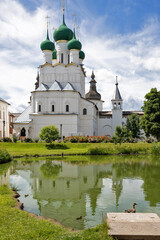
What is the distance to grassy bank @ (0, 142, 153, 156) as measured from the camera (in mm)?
24188

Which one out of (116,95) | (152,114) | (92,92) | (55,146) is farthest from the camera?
(92,92)

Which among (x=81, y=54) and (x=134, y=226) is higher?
(x=81, y=54)

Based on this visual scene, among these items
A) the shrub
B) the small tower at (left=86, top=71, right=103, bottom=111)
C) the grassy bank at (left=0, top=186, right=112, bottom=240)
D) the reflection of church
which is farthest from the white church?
the grassy bank at (left=0, top=186, right=112, bottom=240)

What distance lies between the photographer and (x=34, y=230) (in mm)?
5105

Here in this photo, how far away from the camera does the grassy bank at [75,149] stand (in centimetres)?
2419

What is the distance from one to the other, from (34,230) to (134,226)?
2134 millimetres

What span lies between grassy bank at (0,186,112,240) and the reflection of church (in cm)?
95

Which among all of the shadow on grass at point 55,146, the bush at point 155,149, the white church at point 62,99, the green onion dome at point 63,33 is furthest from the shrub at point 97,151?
the green onion dome at point 63,33

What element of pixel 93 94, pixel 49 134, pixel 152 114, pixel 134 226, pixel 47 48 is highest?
pixel 47 48

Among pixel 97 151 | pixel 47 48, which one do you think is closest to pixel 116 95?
pixel 47 48

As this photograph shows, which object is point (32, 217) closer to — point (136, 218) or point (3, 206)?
point (3, 206)

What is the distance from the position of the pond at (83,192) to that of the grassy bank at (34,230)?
711mm

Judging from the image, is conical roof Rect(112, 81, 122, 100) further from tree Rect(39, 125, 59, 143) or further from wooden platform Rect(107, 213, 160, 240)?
wooden platform Rect(107, 213, 160, 240)

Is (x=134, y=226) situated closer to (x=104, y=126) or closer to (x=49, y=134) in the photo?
(x=49, y=134)
